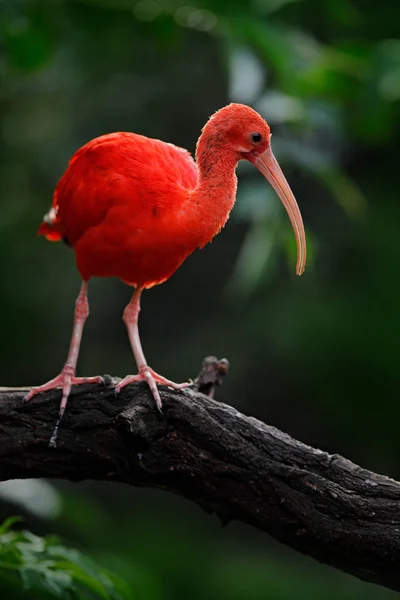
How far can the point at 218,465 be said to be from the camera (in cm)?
414

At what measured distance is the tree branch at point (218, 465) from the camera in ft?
13.2

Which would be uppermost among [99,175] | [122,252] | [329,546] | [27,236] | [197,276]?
[197,276]

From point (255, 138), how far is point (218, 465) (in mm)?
1316

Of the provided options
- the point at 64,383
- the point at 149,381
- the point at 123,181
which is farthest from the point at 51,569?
the point at 123,181

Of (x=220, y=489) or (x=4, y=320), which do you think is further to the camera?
(x=4, y=320)

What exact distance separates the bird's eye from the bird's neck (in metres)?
0.09

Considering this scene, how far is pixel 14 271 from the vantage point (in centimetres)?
1123

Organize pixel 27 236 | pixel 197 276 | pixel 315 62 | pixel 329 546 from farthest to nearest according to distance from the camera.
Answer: pixel 197 276 < pixel 27 236 < pixel 315 62 < pixel 329 546

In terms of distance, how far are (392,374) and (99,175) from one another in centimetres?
757

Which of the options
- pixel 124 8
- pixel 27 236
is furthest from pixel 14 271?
pixel 124 8

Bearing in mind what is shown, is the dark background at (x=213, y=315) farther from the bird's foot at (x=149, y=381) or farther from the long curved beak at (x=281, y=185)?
the bird's foot at (x=149, y=381)

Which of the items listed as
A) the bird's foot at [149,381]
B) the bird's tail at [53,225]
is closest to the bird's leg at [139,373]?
the bird's foot at [149,381]

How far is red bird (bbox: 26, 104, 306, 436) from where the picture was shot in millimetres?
4184

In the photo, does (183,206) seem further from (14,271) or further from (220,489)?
(14,271)
